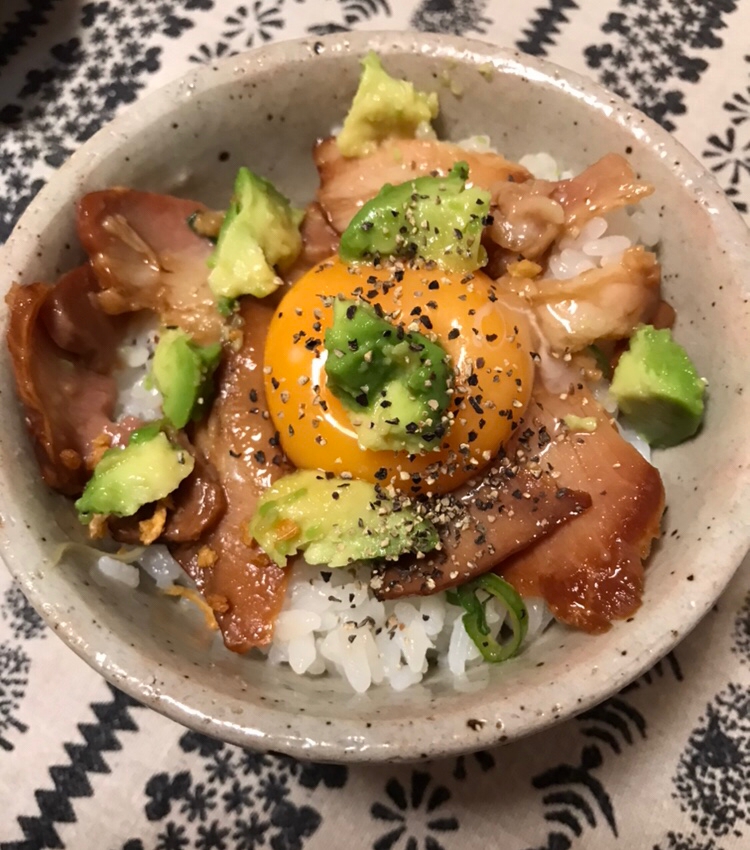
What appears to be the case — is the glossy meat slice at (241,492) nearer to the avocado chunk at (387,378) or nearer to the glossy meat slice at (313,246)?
the glossy meat slice at (313,246)

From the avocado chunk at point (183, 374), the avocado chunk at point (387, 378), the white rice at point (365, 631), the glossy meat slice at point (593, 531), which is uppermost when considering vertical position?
the avocado chunk at point (387, 378)

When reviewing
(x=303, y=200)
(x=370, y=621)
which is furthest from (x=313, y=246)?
(x=370, y=621)

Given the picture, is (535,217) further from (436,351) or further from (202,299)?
(202,299)

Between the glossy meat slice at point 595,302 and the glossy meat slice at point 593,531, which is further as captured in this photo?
the glossy meat slice at point 595,302

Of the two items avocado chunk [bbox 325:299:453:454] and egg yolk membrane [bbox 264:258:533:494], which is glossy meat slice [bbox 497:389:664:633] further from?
avocado chunk [bbox 325:299:453:454]

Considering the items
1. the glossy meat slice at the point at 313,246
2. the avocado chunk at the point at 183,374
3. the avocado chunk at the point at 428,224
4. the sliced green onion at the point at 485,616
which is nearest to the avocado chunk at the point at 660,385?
the avocado chunk at the point at 428,224

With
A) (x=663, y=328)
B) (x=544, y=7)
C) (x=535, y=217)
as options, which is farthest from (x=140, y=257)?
(x=544, y=7)

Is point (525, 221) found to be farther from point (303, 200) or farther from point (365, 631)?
point (365, 631)

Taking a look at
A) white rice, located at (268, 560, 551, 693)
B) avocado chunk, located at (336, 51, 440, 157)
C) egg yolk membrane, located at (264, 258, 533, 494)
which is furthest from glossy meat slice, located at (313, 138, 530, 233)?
white rice, located at (268, 560, 551, 693)
